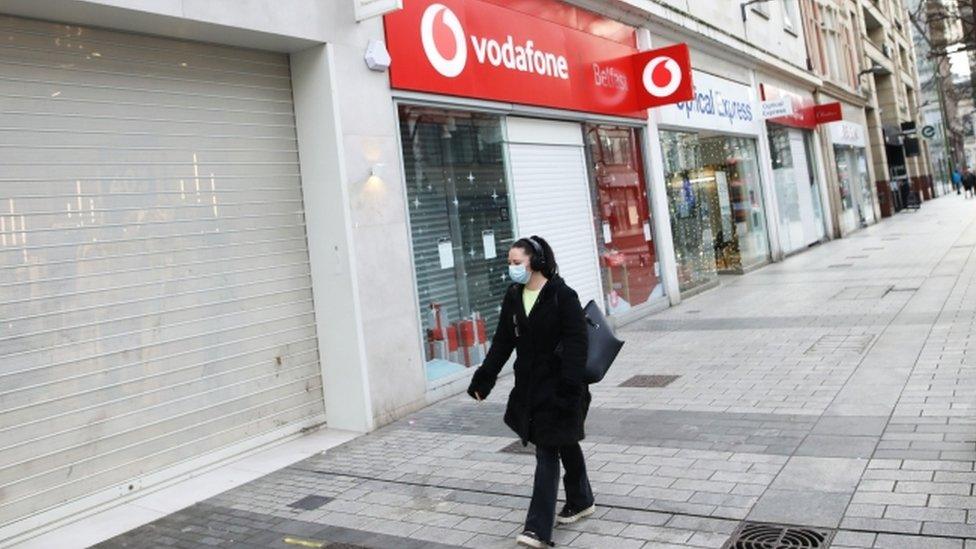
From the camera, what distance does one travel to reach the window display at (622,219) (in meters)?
11.8

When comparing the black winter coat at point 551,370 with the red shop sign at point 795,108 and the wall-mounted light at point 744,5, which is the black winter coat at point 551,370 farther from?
the red shop sign at point 795,108

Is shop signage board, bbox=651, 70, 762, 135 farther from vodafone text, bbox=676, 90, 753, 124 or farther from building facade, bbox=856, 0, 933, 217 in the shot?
building facade, bbox=856, 0, 933, 217

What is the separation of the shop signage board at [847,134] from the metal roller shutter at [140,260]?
23.4 m

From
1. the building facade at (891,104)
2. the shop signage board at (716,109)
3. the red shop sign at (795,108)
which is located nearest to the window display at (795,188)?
the red shop sign at (795,108)

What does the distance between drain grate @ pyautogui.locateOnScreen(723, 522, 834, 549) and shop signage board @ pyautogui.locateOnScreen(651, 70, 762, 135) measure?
34.8 ft

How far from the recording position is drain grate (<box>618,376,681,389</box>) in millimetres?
7439

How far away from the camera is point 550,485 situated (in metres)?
4.01

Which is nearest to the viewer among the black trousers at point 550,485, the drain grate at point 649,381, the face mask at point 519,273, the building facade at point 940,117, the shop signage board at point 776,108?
the black trousers at point 550,485

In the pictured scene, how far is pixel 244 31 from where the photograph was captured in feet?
20.9

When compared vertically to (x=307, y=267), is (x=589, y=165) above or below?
above

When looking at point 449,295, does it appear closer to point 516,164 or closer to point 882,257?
point 516,164

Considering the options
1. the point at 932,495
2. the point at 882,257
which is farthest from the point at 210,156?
the point at 882,257

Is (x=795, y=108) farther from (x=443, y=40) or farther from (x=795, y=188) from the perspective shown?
(x=443, y=40)

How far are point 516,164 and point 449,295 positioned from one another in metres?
2.24
